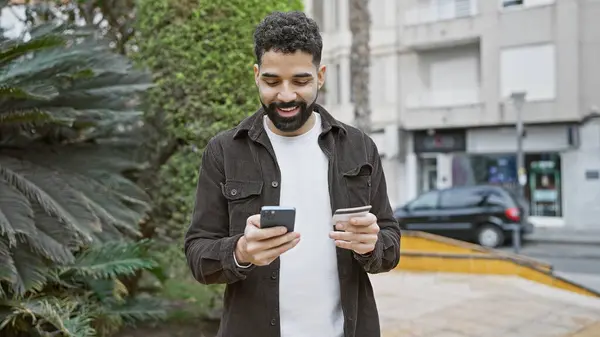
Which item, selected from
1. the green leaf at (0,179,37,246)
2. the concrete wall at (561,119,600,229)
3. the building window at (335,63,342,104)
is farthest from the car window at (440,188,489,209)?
the green leaf at (0,179,37,246)

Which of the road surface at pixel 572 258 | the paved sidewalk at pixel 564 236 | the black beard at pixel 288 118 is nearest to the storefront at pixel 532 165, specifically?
the paved sidewalk at pixel 564 236

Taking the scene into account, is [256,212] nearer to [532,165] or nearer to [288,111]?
[288,111]

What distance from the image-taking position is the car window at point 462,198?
13963 mm

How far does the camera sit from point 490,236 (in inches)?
542

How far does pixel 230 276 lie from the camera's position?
1.63 m

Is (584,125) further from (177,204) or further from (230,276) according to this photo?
(230,276)

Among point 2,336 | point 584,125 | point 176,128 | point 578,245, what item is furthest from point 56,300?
point 584,125

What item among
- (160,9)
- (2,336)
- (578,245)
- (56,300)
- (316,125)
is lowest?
(578,245)

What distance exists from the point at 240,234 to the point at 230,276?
124 mm

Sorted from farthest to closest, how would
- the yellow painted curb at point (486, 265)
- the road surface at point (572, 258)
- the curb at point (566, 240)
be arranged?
the curb at point (566, 240) < the road surface at point (572, 258) < the yellow painted curb at point (486, 265)

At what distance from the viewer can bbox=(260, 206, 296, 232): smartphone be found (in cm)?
145

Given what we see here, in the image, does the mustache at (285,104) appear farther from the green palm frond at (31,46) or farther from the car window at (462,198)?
the car window at (462,198)

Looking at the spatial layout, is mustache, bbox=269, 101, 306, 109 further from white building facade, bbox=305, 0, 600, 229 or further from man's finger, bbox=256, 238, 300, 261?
white building facade, bbox=305, 0, 600, 229

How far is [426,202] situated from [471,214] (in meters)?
1.21
